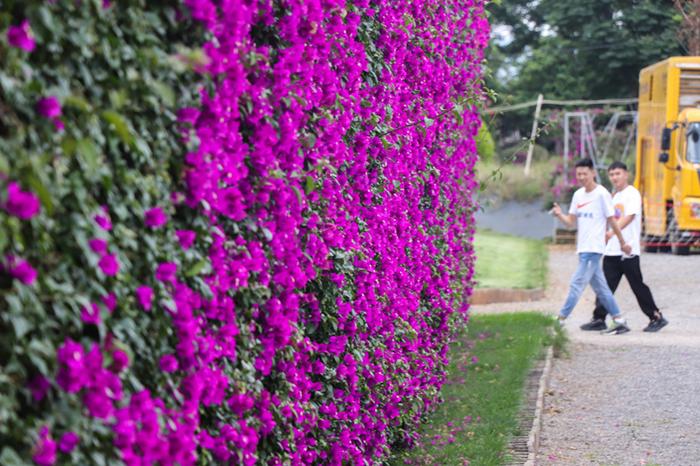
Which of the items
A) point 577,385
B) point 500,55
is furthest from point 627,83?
point 577,385

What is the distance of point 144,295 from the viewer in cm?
248

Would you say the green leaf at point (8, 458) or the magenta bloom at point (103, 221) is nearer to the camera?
the green leaf at point (8, 458)

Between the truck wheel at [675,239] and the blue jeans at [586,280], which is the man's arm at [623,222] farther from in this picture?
the truck wheel at [675,239]

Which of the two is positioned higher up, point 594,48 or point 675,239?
point 594,48

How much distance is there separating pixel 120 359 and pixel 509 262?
19278mm

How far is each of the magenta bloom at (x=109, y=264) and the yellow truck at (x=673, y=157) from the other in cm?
2032

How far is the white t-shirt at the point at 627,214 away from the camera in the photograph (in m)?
12.6

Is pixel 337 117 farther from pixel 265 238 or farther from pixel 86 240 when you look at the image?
pixel 86 240

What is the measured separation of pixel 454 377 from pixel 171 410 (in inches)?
273

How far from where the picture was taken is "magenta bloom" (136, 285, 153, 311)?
248 cm

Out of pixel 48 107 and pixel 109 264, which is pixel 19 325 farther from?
pixel 48 107

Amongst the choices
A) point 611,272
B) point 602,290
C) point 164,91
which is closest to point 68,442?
point 164,91

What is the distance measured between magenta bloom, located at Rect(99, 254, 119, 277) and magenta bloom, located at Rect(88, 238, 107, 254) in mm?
36

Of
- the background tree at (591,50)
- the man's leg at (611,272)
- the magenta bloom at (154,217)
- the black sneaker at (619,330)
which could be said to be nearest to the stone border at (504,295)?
the man's leg at (611,272)
